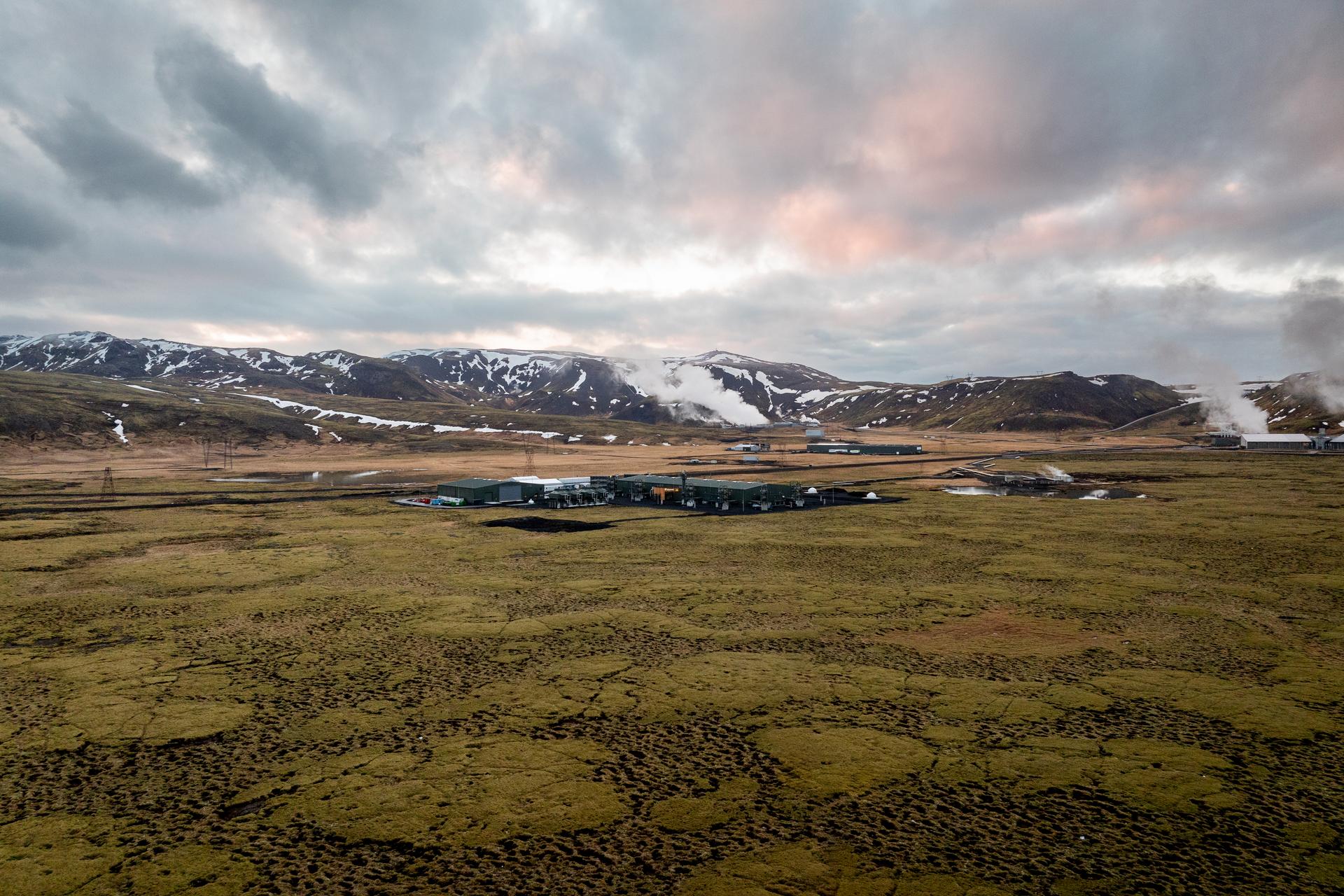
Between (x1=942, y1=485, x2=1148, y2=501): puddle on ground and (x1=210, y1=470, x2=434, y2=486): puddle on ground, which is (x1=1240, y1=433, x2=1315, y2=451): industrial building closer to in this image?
(x1=942, y1=485, x2=1148, y2=501): puddle on ground

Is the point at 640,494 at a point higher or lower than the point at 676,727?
higher

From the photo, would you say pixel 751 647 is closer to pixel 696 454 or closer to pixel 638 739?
pixel 638 739

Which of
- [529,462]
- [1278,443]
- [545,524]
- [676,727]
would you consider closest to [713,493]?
[545,524]

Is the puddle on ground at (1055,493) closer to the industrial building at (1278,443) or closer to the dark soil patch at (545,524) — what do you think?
the dark soil patch at (545,524)

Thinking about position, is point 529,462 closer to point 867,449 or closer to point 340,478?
point 340,478

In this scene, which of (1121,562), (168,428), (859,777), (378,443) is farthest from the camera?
(378,443)

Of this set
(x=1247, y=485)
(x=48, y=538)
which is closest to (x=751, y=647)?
(x=48, y=538)
